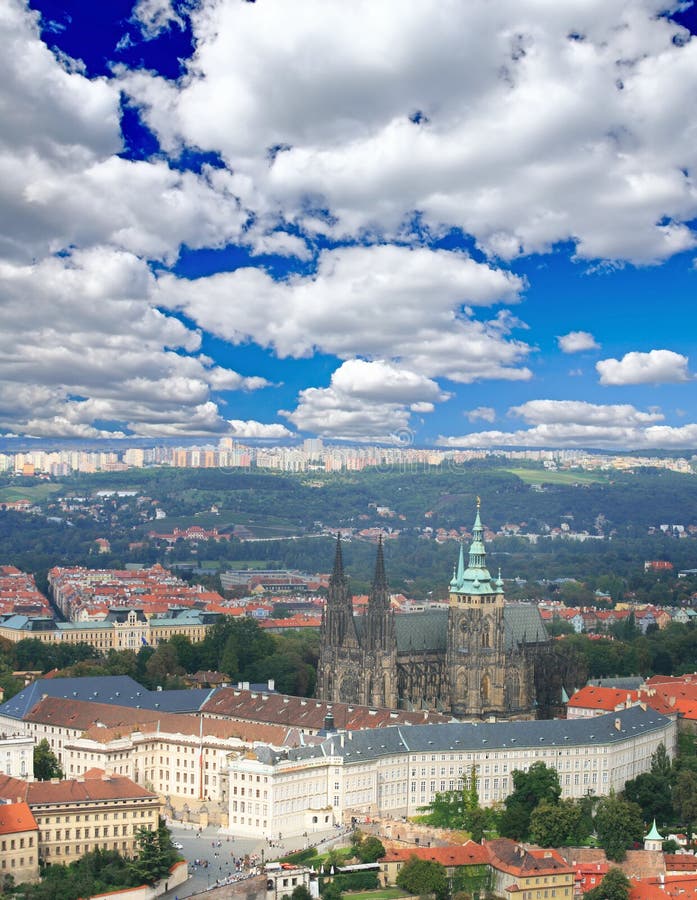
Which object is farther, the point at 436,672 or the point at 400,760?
the point at 436,672

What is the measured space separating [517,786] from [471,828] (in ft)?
14.3

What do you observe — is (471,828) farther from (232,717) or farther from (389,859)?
(232,717)

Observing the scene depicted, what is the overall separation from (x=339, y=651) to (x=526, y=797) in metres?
29.0

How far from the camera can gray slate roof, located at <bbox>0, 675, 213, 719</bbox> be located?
313 feet

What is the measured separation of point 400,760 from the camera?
80.9 m

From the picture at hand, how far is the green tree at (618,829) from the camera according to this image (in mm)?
72688

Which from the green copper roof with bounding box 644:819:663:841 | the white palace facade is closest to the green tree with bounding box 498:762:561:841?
the white palace facade

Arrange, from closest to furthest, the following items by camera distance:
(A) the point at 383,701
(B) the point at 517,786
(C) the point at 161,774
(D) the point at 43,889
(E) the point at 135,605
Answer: (D) the point at 43,889, (B) the point at 517,786, (C) the point at 161,774, (A) the point at 383,701, (E) the point at 135,605

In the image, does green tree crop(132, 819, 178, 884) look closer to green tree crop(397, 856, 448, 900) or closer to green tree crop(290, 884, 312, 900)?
green tree crop(290, 884, 312, 900)

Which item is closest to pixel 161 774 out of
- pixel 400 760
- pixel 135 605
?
pixel 400 760

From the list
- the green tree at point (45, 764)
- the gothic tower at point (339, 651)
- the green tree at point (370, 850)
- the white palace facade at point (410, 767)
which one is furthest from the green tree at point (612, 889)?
the gothic tower at point (339, 651)

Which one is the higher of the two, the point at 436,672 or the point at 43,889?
the point at 436,672

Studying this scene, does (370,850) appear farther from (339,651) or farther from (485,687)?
(339,651)

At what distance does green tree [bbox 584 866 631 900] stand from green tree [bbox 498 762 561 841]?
26.8 ft
